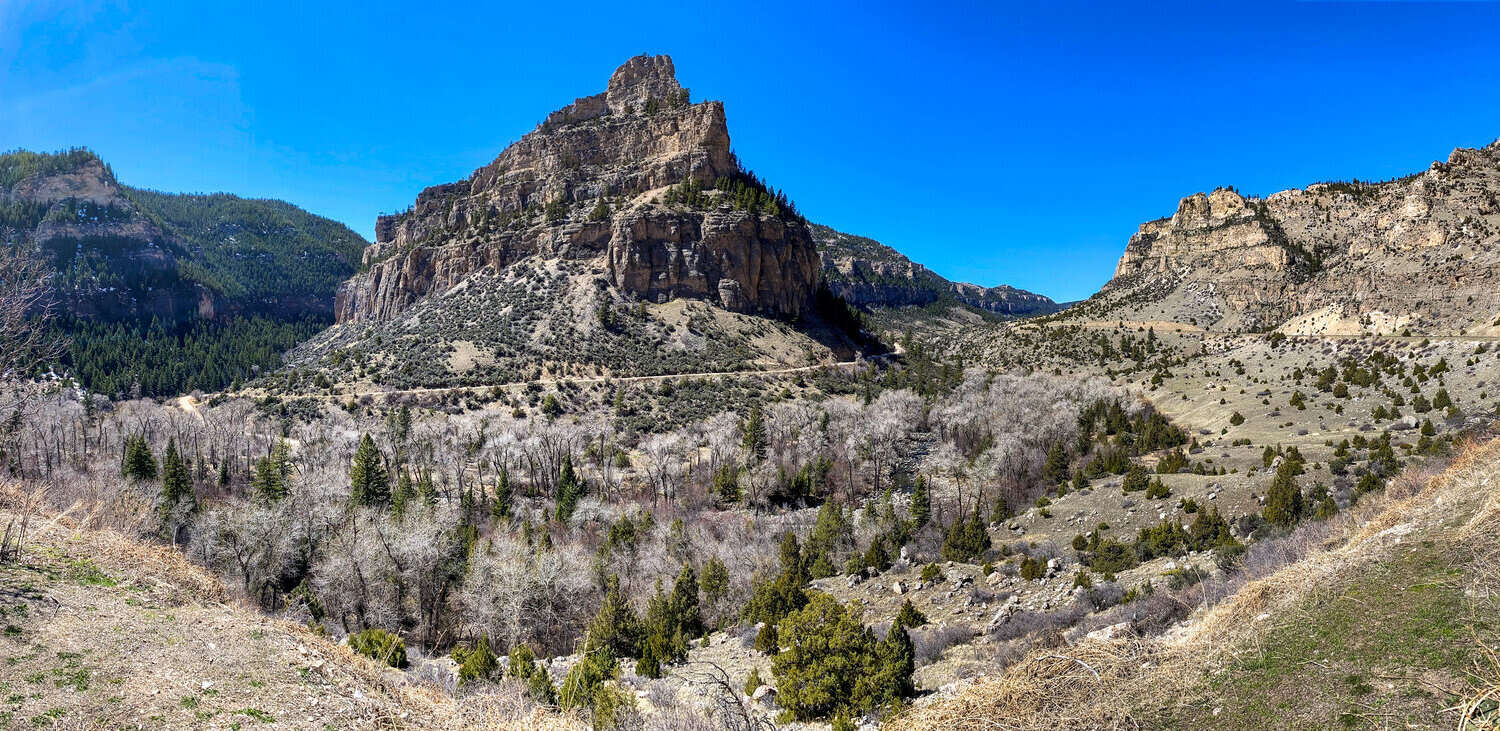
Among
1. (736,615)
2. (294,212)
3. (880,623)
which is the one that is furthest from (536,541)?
(294,212)

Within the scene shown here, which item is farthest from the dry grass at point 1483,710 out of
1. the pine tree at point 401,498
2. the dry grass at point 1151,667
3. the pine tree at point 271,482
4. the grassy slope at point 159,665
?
the pine tree at point 271,482

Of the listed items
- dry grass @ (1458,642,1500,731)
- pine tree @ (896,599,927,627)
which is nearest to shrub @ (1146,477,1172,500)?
pine tree @ (896,599,927,627)

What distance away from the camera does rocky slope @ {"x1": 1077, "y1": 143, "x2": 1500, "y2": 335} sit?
4416cm

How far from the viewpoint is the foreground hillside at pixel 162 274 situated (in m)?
91.0

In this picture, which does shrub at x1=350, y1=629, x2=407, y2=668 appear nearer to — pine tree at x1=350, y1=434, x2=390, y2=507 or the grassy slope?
the grassy slope

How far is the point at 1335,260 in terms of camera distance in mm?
60594

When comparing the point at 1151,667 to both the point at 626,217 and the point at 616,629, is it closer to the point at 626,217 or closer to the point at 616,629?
the point at 616,629

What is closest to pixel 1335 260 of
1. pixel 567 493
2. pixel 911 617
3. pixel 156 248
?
pixel 911 617

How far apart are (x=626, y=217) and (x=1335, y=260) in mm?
78782

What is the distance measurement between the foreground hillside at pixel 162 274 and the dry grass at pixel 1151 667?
4037 inches

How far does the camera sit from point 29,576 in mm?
9695

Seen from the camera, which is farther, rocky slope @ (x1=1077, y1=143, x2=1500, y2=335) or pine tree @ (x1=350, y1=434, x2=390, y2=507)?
rocky slope @ (x1=1077, y1=143, x2=1500, y2=335)

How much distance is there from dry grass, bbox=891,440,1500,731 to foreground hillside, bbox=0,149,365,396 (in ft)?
336

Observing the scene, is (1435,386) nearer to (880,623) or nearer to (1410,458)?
(1410,458)
